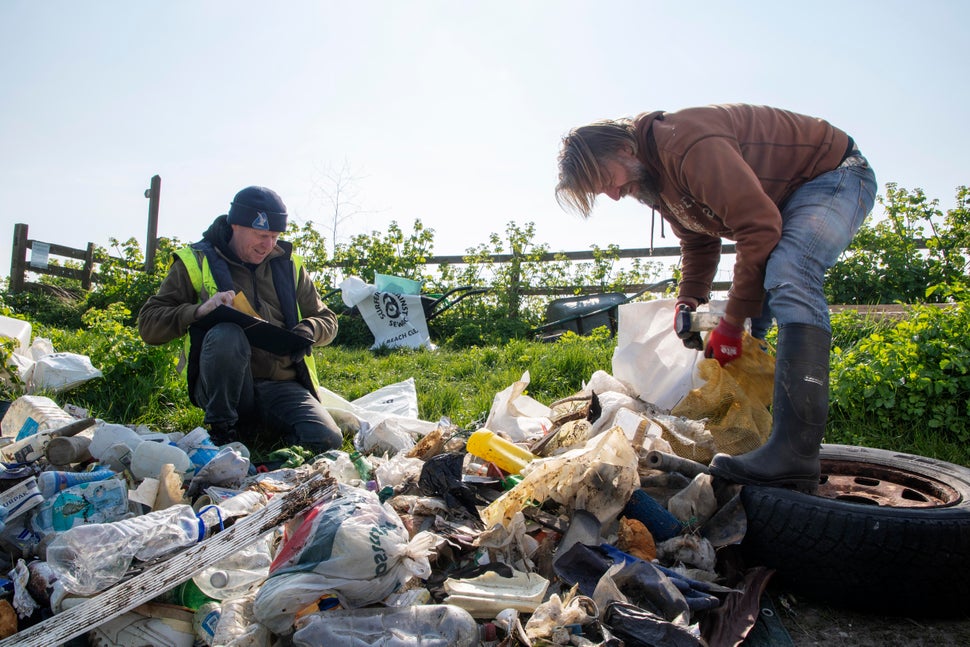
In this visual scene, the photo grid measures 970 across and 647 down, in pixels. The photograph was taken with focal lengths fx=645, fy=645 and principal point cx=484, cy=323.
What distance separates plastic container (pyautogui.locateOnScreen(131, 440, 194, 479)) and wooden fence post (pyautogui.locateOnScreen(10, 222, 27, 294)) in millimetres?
12272

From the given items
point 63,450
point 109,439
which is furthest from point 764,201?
point 63,450

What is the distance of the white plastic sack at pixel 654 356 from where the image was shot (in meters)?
3.17

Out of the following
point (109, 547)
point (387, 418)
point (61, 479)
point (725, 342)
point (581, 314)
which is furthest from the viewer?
point (581, 314)

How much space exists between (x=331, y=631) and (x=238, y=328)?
234 centimetres

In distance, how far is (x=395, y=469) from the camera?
2.64m

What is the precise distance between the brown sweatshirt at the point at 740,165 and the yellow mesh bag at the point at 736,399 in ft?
1.51

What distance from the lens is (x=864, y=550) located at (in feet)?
5.89

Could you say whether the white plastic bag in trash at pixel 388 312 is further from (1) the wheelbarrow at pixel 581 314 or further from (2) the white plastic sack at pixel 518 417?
(2) the white plastic sack at pixel 518 417

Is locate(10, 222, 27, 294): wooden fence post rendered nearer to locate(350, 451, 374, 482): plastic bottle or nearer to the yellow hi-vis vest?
the yellow hi-vis vest

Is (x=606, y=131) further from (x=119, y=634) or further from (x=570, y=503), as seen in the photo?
(x=119, y=634)

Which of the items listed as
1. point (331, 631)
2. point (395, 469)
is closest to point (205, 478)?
point (395, 469)

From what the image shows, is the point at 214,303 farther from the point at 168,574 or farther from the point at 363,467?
the point at 168,574

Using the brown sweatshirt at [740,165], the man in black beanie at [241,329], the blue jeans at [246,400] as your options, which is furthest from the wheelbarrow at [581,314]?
the brown sweatshirt at [740,165]

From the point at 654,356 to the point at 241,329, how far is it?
2211 millimetres
